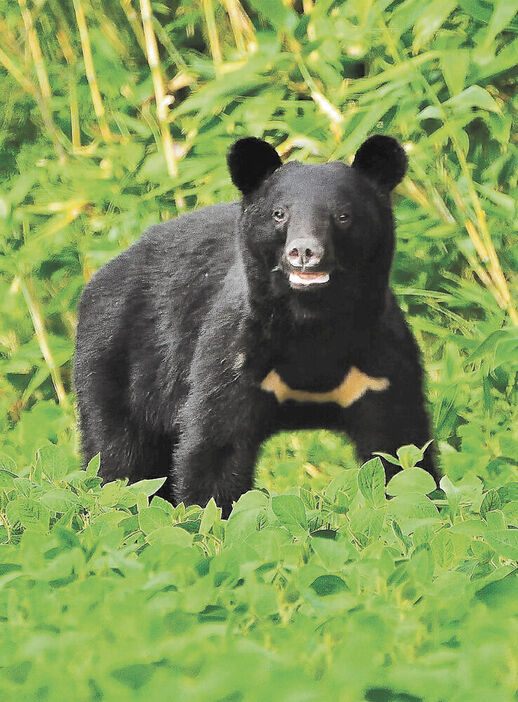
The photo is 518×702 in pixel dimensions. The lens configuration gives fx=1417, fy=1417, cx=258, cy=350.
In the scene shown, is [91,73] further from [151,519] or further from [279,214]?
[151,519]

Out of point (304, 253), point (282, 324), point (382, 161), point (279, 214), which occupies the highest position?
point (382, 161)

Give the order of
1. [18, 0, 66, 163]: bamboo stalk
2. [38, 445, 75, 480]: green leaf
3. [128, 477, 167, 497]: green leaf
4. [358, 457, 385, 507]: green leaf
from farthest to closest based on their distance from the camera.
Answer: [18, 0, 66, 163]: bamboo stalk < [38, 445, 75, 480]: green leaf < [128, 477, 167, 497]: green leaf < [358, 457, 385, 507]: green leaf

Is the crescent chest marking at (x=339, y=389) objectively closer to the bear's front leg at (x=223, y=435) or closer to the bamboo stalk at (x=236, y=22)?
the bear's front leg at (x=223, y=435)

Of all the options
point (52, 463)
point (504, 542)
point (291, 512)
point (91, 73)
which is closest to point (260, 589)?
point (291, 512)

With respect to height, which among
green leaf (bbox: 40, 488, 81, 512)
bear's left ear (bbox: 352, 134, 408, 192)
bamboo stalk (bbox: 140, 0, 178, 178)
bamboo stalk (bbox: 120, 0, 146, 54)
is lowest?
green leaf (bbox: 40, 488, 81, 512)

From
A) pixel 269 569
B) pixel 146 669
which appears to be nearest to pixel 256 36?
pixel 269 569

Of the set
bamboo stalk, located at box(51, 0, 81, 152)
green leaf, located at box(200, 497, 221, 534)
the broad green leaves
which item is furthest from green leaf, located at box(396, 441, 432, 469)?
bamboo stalk, located at box(51, 0, 81, 152)

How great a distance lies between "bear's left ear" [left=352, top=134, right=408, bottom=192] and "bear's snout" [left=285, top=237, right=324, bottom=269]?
0.49m

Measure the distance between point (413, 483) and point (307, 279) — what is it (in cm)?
69

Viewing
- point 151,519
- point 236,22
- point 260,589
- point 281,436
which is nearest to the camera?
point 260,589

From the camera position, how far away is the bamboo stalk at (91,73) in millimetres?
6856

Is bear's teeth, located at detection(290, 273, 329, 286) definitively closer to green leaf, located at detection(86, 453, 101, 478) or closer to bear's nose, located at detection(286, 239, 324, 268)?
bear's nose, located at detection(286, 239, 324, 268)

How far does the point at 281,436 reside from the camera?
6301 millimetres

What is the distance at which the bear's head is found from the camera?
14.3 ft
